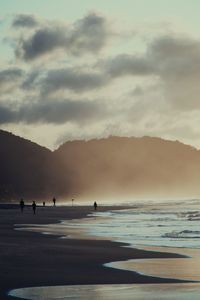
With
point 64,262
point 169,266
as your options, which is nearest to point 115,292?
point 169,266

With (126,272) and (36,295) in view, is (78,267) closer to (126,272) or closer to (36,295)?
(126,272)

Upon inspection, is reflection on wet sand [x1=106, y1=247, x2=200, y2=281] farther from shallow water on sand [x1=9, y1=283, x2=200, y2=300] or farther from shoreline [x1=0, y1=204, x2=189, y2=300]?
shallow water on sand [x1=9, y1=283, x2=200, y2=300]

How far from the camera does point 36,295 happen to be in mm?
14523

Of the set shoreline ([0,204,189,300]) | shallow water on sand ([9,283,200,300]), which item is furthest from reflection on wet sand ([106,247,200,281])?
shallow water on sand ([9,283,200,300])

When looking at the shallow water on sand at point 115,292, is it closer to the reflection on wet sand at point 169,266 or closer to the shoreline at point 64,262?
the shoreline at point 64,262

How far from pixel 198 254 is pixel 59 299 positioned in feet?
34.9

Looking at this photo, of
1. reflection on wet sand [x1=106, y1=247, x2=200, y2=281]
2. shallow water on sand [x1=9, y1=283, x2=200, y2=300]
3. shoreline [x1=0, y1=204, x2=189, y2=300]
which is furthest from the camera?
reflection on wet sand [x1=106, y1=247, x2=200, y2=281]

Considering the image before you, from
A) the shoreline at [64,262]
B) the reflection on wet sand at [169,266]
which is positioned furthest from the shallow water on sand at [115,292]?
the reflection on wet sand at [169,266]

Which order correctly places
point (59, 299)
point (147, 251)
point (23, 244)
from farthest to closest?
point (23, 244)
point (147, 251)
point (59, 299)

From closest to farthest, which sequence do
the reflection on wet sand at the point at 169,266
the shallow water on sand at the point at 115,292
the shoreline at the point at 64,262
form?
the shallow water on sand at the point at 115,292
the shoreline at the point at 64,262
the reflection on wet sand at the point at 169,266

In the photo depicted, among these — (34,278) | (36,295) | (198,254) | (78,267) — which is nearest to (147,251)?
(198,254)

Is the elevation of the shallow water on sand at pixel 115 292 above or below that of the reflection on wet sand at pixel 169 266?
below

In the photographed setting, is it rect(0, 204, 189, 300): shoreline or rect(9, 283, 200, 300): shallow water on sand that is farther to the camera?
rect(0, 204, 189, 300): shoreline

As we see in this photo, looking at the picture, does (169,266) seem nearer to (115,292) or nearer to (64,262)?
(64,262)
